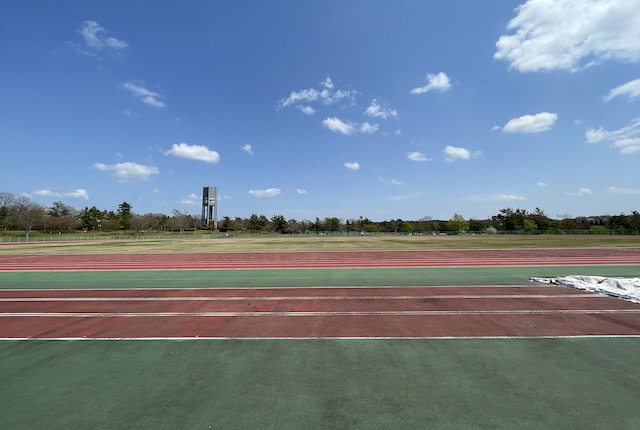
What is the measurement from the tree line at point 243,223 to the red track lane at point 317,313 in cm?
8299

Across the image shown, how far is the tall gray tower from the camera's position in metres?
117

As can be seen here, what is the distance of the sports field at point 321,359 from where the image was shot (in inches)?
154

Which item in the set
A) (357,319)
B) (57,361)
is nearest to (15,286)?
(57,361)

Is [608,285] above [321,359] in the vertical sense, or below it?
above

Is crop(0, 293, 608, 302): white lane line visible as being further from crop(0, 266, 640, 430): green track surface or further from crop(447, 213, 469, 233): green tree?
crop(447, 213, 469, 233): green tree

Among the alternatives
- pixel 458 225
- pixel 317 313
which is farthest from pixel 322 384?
pixel 458 225

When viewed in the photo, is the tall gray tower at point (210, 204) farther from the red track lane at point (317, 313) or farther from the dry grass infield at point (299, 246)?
the red track lane at point (317, 313)

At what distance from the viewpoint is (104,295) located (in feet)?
36.4

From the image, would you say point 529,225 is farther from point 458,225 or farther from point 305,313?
point 305,313

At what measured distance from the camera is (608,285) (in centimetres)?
1119

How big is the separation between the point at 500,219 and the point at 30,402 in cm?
13451

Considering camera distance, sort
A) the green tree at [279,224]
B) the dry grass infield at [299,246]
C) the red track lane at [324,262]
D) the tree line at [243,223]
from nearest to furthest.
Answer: the red track lane at [324,262] < the dry grass infield at [299,246] < the tree line at [243,223] < the green tree at [279,224]

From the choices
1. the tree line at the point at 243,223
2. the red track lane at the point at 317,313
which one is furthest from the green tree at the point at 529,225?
the red track lane at the point at 317,313

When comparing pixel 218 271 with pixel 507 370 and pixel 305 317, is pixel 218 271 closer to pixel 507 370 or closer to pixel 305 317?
pixel 305 317
